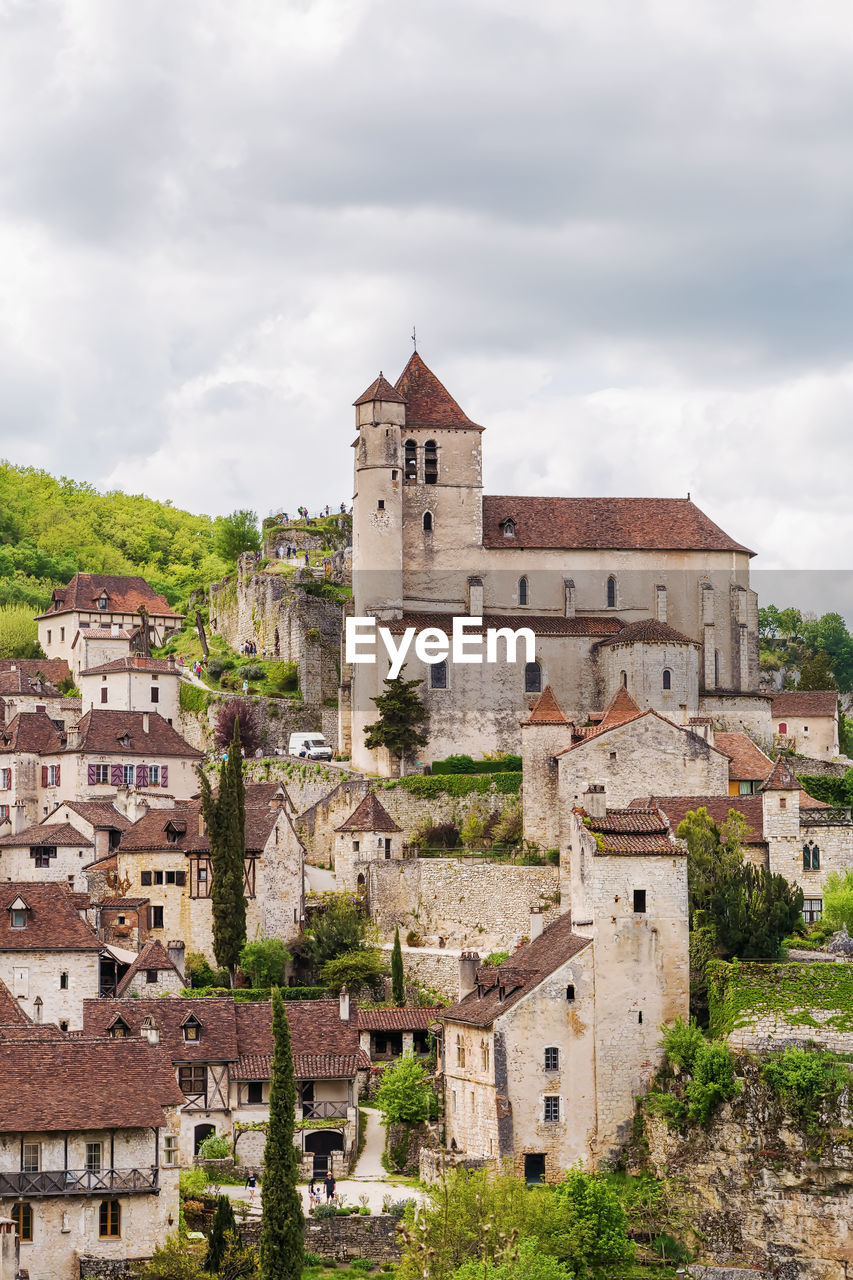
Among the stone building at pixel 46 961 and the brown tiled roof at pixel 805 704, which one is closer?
the stone building at pixel 46 961

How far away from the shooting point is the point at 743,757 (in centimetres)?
8881

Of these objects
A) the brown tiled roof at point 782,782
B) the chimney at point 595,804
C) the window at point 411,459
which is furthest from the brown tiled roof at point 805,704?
the chimney at point 595,804

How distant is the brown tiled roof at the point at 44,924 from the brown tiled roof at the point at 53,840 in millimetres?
14794

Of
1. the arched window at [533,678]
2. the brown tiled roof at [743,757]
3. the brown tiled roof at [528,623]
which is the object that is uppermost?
the brown tiled roof at [528,623]

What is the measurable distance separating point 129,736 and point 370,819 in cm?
1560

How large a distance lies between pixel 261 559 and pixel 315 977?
45.9 metres

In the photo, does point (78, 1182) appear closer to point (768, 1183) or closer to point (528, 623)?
point (768, 1183)

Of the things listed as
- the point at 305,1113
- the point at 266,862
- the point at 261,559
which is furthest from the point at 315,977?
the point at 261,559

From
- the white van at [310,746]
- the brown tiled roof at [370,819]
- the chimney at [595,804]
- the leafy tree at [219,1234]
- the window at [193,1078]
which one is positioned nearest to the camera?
the leafy tree at [219,1234]

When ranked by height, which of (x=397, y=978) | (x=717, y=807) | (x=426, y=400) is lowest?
(x=397, y=978)

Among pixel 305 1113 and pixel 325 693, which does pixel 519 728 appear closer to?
pixel 325 693

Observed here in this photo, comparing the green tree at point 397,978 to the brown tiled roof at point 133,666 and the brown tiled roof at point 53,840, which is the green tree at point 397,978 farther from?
the brown tiled roof at point 133,666

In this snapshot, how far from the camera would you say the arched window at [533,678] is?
98.1m

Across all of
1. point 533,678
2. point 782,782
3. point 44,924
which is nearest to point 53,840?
point 44,924
